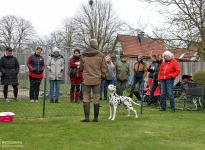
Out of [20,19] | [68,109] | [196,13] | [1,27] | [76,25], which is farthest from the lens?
[20,19]

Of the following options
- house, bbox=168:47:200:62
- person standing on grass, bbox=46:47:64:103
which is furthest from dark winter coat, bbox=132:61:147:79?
house, bbox=168:47:200:62

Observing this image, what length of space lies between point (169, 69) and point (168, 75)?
17 centimetres

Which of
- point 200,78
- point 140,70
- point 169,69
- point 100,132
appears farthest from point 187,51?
point 100,132

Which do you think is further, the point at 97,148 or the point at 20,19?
the point at 20,19

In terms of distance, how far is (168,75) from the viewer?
7918 millimetres

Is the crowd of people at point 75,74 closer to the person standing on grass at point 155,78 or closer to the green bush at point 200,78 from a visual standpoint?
the person standing on grass at point 155,78

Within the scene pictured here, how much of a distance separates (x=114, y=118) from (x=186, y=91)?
10.8ft

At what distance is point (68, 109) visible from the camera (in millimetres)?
7383

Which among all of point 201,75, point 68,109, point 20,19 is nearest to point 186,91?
point 201,75

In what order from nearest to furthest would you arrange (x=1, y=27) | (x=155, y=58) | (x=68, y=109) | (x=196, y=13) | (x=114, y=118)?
(x=114, y=118) < (x=68, y=109) < (x=155, y=58) < (x=196, y=13) < (x=1, y=27)

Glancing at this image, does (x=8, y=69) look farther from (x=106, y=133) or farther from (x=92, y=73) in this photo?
(x=106, y=133)

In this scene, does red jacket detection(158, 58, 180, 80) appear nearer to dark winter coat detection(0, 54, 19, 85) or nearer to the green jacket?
the green jacket

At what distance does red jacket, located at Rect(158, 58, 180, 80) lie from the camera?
7.85 m

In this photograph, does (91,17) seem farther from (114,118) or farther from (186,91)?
(114,118)
